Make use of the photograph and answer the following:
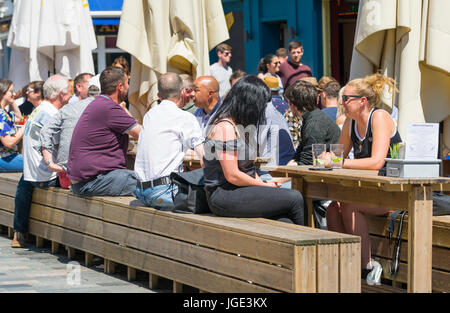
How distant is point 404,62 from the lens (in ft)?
23.3

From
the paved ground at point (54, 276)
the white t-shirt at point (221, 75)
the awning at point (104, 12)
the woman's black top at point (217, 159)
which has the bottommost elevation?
the paved ground at point (54, 276)

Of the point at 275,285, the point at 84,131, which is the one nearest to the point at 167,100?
the point at 84,131

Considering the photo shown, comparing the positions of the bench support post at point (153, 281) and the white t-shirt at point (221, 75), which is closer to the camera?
the bench support post at point (153, 281)

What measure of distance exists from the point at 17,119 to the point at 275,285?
7522 millimetres

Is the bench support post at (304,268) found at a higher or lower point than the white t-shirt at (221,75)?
lower

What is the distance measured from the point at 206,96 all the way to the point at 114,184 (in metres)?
1.76

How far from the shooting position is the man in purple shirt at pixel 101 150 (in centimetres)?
739

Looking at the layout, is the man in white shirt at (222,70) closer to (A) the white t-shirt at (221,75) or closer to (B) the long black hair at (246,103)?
(A) the white t-shirt at (221,75)

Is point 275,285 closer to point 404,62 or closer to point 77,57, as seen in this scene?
point 404,62

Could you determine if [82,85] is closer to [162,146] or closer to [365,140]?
[162,146]

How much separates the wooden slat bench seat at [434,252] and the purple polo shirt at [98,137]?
2366 millimetres

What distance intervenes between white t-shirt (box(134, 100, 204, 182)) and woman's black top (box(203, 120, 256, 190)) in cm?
83

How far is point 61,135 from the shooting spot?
8.16 metres

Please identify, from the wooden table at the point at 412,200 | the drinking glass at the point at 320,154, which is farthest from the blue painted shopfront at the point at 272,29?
the wooden table at the point at 412,200
